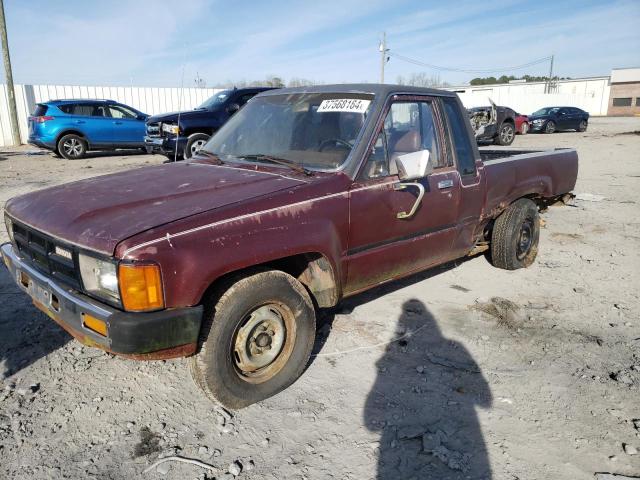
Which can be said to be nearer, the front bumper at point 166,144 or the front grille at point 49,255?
the front grille at point 49,255

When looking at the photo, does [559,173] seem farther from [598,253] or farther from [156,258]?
[156,258]

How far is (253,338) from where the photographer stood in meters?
2.81

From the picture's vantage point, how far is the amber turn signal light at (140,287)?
7.25ft

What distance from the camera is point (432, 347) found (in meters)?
3.50

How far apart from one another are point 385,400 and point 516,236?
2.77 m

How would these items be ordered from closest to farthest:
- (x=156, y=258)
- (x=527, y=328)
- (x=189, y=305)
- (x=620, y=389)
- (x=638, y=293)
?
(x=156, y=258) < (x=189, y=305) < (x=620, y=389) < (x=527, y=328) < (x=638, y=293)

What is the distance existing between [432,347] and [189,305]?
1.91m

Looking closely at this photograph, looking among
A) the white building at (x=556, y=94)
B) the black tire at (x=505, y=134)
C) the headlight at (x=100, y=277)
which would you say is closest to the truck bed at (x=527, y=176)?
the headlight at (x=100, y=277)

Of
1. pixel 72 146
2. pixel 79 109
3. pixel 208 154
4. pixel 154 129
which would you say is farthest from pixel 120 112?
pixel 208 154

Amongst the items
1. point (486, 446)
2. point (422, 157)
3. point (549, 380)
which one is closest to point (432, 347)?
point (549, 380)

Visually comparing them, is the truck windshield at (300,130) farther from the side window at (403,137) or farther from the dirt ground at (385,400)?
the dirt ground at (385,400)

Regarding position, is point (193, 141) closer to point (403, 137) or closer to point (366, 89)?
point (366, 89)

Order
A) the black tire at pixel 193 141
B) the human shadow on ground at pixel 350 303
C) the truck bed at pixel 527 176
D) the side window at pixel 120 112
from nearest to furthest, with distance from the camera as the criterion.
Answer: the human shadow on ground at pixel 350 303 → the truck bed at pixel 527 176 → the black tire at pixel 193 141 → the side window at pixel 120 112

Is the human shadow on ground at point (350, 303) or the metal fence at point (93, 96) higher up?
the metal fence at point (93, 96)
